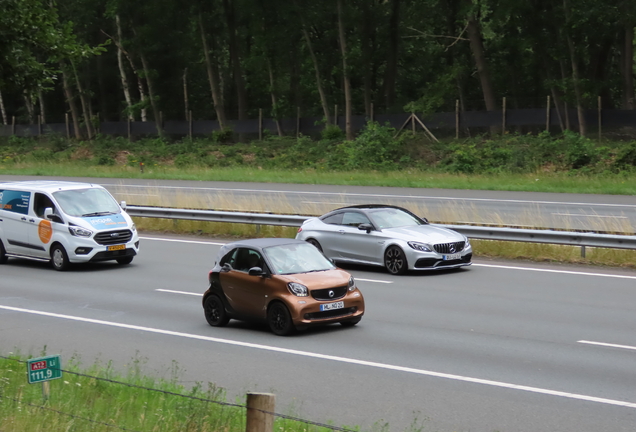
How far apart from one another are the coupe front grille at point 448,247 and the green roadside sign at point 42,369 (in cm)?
1198

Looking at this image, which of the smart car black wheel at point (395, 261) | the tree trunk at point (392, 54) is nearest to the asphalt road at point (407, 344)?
the smart car black wheel at point (395, 261)

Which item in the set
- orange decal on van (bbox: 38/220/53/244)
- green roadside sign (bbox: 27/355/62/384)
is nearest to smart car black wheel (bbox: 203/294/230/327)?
green roadside sign (bbox: 27/355/62/384)

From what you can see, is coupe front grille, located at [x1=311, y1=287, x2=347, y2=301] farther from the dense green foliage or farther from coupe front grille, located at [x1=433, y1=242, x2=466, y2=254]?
the dense green foliage

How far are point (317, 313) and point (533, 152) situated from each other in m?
30.1

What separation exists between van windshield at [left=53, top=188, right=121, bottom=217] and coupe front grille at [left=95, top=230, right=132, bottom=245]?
771 mm

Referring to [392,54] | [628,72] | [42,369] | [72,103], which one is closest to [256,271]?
[42,369]

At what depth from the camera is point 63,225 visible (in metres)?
19.8

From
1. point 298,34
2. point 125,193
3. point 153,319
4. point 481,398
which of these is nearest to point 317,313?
point 153,319

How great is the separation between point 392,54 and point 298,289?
4744 centimetres

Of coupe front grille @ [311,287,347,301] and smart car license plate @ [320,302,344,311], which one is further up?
coupe front grille @ [311,287,347,301]

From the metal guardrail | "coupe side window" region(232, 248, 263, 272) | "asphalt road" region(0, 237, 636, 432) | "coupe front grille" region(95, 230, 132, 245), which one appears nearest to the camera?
"asphalt road" region(0, 237, 636, 432)

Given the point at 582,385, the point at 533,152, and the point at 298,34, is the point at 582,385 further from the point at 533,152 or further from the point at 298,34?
the point at 298,34

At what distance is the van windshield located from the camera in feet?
66.7

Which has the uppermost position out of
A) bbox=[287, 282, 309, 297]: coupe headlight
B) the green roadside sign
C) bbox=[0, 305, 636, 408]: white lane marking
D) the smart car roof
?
the smart car roof
